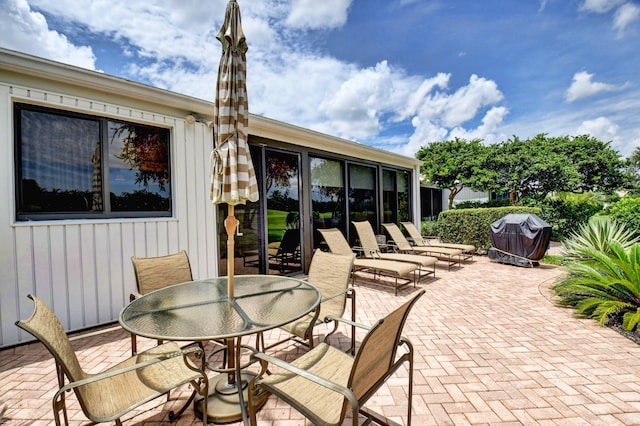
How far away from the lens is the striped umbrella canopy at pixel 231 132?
2068 mm

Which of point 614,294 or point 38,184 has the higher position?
point 38,184

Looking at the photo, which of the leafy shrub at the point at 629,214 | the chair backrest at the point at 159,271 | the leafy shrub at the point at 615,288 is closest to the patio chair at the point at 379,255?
the leafy shrub at the point at 615,288

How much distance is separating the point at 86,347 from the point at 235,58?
137 inches

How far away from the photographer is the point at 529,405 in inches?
77.8

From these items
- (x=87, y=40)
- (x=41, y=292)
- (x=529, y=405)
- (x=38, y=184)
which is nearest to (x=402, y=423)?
(x=529, y=405)

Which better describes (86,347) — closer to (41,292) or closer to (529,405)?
(41,292)

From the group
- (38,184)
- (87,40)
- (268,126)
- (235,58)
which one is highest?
(87,40)

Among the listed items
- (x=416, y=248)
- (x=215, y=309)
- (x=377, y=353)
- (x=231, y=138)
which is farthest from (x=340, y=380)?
(x=416, y=248)

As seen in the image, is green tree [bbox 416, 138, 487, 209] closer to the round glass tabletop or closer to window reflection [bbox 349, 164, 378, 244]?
window reflection [bbox 349, 164, 378, 244]

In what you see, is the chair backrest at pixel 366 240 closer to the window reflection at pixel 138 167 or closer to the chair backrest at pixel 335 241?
the chair backrest at pixel 335 241

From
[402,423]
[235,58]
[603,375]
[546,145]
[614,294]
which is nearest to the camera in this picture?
[402,423]

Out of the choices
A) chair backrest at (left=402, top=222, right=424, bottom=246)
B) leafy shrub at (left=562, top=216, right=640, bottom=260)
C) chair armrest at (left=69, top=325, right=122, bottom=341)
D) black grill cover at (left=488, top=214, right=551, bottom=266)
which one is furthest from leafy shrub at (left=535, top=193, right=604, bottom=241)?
chair armrest at (left=69, top=325, right=122, bottom=341)

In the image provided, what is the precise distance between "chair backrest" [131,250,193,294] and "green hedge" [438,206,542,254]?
345 inches

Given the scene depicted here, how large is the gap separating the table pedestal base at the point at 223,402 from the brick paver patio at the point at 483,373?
0.13m
